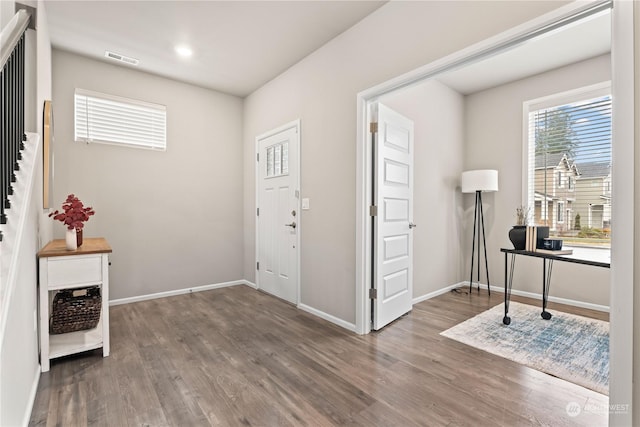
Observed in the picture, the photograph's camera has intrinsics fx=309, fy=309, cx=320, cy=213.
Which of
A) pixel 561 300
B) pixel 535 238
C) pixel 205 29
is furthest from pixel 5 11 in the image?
pixel 561 300

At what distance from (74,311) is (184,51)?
9.01ft

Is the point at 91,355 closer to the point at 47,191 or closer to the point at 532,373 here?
the point at 47,191

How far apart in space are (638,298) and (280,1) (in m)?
3.03

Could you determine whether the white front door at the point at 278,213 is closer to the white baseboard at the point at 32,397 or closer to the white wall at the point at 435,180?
the white wall at the point at 435,180

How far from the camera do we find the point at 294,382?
206 cm

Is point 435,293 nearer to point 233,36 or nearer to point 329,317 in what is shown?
point 329,317

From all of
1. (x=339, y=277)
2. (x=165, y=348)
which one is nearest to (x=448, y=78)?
(x=339, y=277)

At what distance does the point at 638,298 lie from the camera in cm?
139

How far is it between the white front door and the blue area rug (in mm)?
1896

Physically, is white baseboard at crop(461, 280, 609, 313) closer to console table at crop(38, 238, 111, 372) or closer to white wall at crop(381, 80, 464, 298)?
white wall at crop(381, 80, 464, 298)

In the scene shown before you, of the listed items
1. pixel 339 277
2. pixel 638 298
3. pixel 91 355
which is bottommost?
pixel 91 355

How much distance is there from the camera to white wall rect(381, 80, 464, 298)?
3.90 meters

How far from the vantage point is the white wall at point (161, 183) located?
3479 mm

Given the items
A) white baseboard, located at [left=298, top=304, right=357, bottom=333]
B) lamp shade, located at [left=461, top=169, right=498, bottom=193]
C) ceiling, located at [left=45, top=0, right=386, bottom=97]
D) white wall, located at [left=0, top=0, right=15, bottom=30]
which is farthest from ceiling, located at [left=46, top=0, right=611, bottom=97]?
white baseboard, located at [left=298, top=304, right=357, bottom=333]
